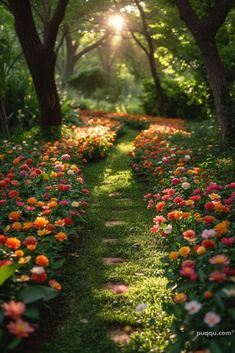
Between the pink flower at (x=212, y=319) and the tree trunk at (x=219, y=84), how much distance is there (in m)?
5.57

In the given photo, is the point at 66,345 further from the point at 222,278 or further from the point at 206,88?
the point at 206,88

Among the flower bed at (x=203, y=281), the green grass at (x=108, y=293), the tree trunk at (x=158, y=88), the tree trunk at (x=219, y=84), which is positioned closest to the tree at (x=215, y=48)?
the tree trunk at (x=219, y=84)

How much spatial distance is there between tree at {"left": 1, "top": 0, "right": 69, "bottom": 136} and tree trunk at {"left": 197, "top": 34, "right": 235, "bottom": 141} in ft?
11.0

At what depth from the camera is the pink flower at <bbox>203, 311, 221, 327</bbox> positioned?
242 cm

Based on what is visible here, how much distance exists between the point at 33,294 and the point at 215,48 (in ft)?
19.9

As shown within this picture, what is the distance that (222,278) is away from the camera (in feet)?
8.63

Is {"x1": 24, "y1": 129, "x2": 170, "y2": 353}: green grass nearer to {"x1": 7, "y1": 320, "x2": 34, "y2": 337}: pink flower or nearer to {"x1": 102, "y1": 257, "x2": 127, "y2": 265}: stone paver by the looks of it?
{"x1": 102, "y1": 257, "x2": 127, "y2": 265}: stone paver

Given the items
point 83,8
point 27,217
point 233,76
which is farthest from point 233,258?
point 83,8

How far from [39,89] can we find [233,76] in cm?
497

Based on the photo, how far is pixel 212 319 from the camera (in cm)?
243

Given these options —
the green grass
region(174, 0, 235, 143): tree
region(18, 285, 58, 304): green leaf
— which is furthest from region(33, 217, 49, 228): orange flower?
region(174, 0, 235, 143): tree

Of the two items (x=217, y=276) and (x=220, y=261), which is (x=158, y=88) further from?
(x=217, y=276)

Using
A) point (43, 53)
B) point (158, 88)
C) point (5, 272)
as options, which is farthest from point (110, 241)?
point (158, 88)

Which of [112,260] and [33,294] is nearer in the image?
[33,294]
